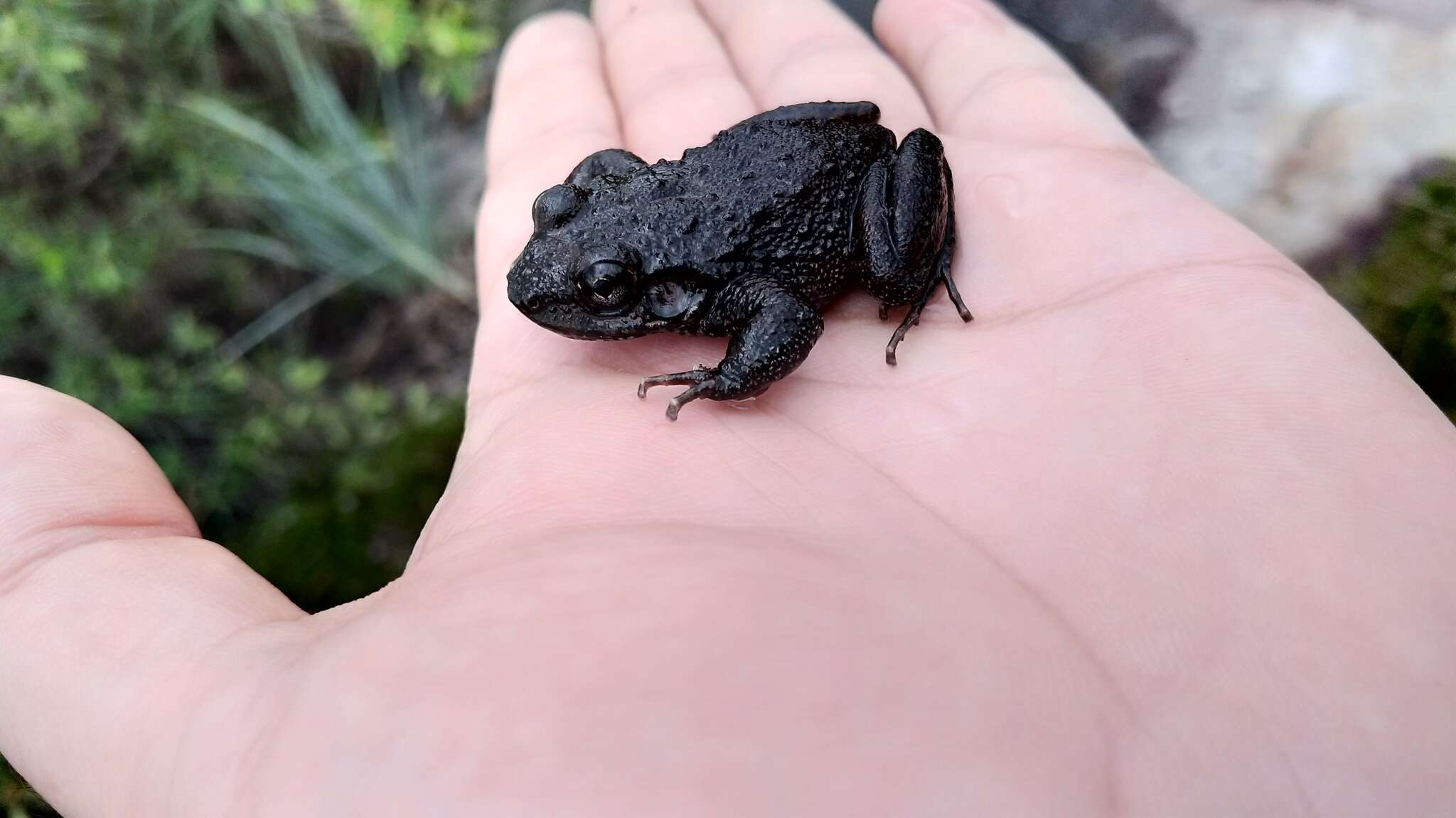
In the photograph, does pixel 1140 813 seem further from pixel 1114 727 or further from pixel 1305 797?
pixel 1305 797

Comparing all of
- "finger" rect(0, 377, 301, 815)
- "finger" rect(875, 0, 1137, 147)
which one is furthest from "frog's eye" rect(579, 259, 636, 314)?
"finger" rect(875, 0, 1137, 147)

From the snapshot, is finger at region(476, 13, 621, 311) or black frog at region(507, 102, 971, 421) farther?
finger at region(476, 13, 621, 311)

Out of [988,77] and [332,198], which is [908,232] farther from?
[332,198]

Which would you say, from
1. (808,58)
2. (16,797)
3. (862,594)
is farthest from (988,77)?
(16,797)

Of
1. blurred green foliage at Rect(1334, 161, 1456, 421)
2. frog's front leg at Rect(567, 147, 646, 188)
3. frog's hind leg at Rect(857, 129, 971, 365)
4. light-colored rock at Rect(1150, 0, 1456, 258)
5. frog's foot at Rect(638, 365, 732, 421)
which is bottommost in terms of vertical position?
blurred green foliage at Rect(1334, 161, 1456, 421)

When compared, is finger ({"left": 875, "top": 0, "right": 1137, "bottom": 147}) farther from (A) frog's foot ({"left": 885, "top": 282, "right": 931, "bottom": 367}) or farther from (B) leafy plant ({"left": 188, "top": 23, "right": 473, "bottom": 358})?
(B) leafy plant ({"left": 188, "top": 23, "right": 473, "bottom": 358})
